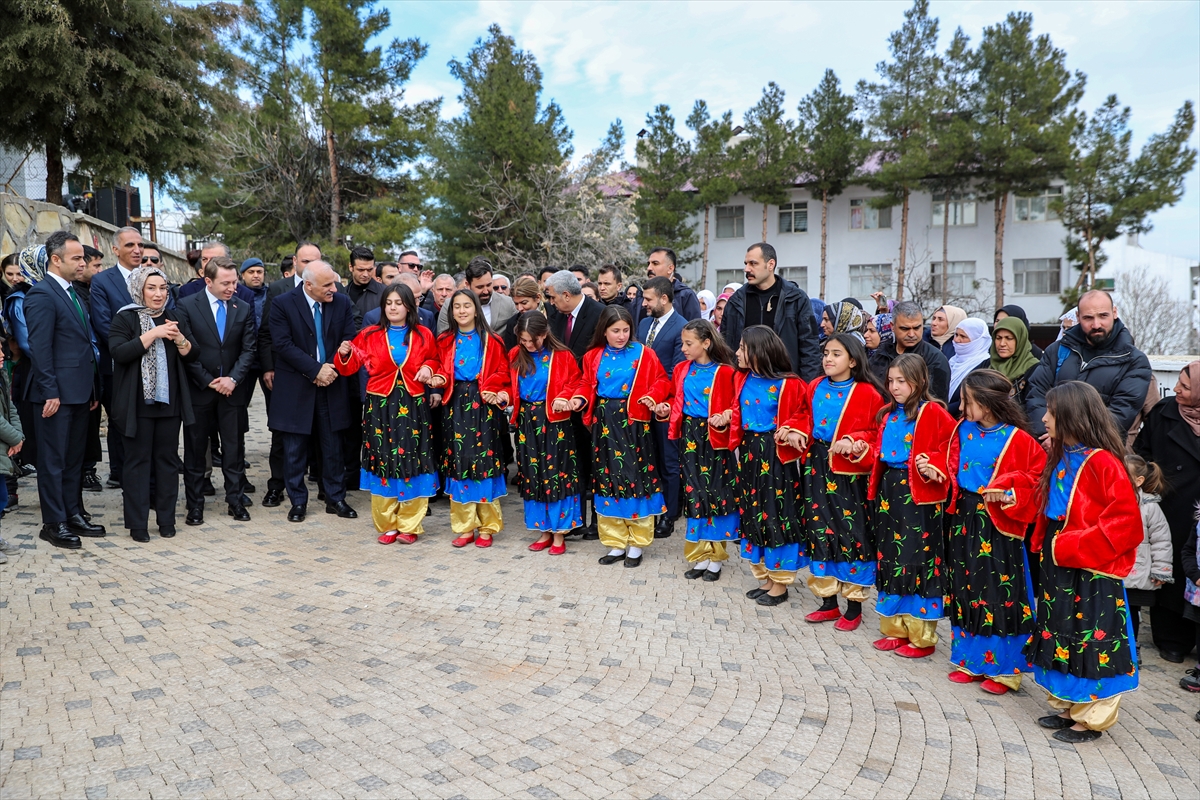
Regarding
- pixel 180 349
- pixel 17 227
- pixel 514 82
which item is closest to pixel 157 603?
pixel 180 349

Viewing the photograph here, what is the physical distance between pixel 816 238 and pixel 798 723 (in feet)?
110

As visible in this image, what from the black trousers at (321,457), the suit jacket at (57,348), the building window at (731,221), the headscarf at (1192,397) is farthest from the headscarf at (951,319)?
the building window at (731,221)

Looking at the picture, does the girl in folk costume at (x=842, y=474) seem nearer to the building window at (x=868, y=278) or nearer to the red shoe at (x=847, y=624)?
the red shoe at (x=847, y=624)

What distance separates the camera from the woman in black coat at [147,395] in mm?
6223

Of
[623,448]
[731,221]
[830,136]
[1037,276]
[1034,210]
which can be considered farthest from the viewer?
[731,221]

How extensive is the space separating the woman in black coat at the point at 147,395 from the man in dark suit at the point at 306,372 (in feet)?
2.72

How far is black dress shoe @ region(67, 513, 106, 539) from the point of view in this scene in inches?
248

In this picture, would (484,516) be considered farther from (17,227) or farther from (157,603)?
(17,227)

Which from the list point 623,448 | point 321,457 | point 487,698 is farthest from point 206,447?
point 487,698

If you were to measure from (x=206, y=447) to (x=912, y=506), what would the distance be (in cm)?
590

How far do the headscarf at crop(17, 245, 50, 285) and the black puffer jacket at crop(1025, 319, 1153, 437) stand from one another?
7661mm

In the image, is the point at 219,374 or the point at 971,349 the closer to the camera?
the point at 971,349

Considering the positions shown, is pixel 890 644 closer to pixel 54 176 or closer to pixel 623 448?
pixel 623 448

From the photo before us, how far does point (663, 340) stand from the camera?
6.73 m
